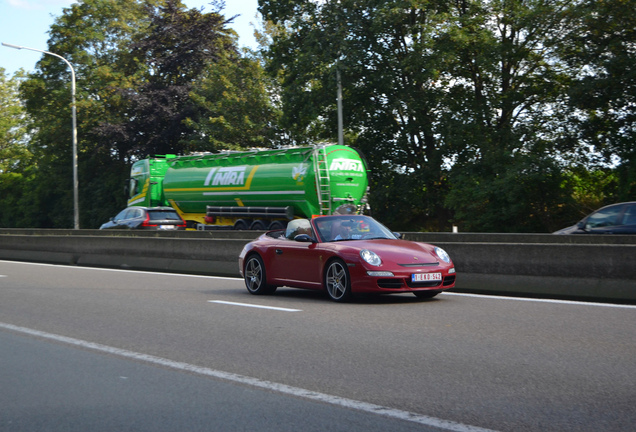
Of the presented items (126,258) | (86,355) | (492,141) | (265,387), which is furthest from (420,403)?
(492,141)

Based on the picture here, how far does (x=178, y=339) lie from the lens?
318 inches

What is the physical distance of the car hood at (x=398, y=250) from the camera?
10.4m

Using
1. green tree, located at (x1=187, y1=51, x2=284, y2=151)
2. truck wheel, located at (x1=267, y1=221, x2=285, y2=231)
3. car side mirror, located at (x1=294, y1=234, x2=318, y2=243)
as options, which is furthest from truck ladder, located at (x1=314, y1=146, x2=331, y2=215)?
green tree, located at (x1=187, y1=51, x2=284, y2=151)

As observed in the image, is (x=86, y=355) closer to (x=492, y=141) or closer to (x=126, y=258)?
(x=126, y=258)

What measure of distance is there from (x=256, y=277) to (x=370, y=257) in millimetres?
2755

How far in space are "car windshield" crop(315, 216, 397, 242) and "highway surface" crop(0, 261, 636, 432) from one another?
102cm

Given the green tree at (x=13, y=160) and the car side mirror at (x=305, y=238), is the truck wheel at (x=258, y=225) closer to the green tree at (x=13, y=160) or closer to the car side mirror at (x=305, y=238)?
the car side mirror at (x=305, y=238)

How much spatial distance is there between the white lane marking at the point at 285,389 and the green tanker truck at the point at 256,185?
1938 centimetres

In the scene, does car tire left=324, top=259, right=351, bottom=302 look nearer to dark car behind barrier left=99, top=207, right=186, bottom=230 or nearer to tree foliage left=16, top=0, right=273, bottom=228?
dark car behind barrier left=99, top=207, right=186, bottom=230

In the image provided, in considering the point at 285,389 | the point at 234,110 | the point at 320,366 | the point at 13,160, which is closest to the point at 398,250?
the point at 320,366

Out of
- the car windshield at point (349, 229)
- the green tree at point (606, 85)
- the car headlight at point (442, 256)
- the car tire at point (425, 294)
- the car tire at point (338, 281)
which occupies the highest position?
the green tree at point (606, 85)

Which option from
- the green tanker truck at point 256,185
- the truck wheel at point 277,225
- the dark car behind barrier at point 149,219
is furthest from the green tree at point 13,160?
the truck wheel at point 277,225

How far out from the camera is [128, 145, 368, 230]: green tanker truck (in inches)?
1078

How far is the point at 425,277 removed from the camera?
10391mm
